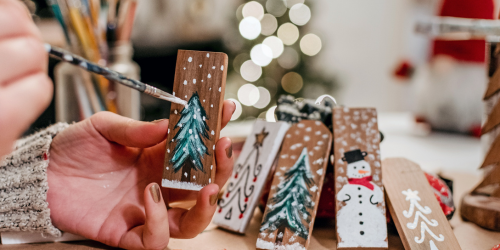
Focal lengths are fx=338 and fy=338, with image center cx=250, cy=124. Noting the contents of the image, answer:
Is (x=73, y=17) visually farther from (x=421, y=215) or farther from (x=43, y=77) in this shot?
(x=421, y=215)

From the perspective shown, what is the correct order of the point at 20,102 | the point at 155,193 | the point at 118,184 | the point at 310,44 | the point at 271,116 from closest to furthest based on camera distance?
the point at 20,102
the point at 155,193
the point at 118,184
the point at 271,116
the point at 310,44

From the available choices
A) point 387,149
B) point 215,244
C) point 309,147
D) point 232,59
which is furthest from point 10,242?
point 232,59

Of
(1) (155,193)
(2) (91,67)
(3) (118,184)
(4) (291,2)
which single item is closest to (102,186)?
(3) (118,184)

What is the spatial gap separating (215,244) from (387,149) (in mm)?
1063

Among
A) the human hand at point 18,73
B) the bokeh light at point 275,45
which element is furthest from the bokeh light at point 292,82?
the human hand at point 18,73

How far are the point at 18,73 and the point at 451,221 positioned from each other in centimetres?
67

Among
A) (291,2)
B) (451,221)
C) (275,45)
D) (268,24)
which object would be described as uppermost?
(291,2)

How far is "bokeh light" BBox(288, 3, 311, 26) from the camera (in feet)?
6.11

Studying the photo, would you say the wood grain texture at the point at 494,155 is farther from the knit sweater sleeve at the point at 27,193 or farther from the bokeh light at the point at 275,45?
the bokeh light at the point at 275,45

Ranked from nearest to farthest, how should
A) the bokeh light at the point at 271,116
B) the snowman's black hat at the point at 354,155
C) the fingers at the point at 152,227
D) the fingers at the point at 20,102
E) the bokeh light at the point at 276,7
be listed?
the fingers at the point at 20,102, the fingers at the point at 152,227, the snowman's black hat at the point at 354,155, the bokeh light at the point at 271,116, the bokeh light at the point at 276,7

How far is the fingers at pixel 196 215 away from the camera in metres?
0.44

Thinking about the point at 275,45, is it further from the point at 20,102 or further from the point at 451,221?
the point at 20,102

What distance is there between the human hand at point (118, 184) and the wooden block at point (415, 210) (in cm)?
26

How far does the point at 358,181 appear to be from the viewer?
52cm
